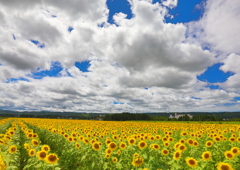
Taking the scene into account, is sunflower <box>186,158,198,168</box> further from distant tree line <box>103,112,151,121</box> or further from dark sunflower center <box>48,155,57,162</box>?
distant tree line <box>103,112,151,121</box>

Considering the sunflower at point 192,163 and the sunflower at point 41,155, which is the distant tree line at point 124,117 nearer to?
the sunflower at point 41,155

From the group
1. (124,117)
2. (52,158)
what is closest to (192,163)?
(52,158)

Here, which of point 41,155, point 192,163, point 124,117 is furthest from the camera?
point 124,117

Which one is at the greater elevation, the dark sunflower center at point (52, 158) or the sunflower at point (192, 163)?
the dark sunflower center at point (52, 158)

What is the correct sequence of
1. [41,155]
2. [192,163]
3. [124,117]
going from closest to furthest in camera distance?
1. [192,163]
2. [41,155]
3. [124,117]

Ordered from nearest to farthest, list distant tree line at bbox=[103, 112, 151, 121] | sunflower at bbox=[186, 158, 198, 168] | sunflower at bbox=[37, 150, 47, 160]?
1. sunflower at bbox=[186, 158, 198, 168]
2. sunflower at bbox=[37, 150, 47, 160]
3. distant tree line at bbox=[103, 112, 151, 121]

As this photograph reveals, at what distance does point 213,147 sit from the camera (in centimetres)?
799

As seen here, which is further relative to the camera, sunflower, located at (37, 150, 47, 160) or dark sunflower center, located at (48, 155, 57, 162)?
sunflower, located at (37, 150, 47, 160)

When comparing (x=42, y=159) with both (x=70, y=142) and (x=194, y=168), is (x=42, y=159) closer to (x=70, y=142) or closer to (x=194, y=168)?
(x=70, y=142)

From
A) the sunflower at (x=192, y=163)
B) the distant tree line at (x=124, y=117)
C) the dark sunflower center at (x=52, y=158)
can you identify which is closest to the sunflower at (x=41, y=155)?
the dark sunflower center at (x=52, y=158)

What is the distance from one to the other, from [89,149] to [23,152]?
362cm

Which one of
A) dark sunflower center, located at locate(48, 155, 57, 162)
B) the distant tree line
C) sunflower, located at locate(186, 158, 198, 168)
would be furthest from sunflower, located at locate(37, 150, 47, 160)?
the distant tree line

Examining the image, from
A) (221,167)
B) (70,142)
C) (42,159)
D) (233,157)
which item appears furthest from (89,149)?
(233,157)

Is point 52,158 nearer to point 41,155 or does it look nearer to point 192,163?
point 41,155
